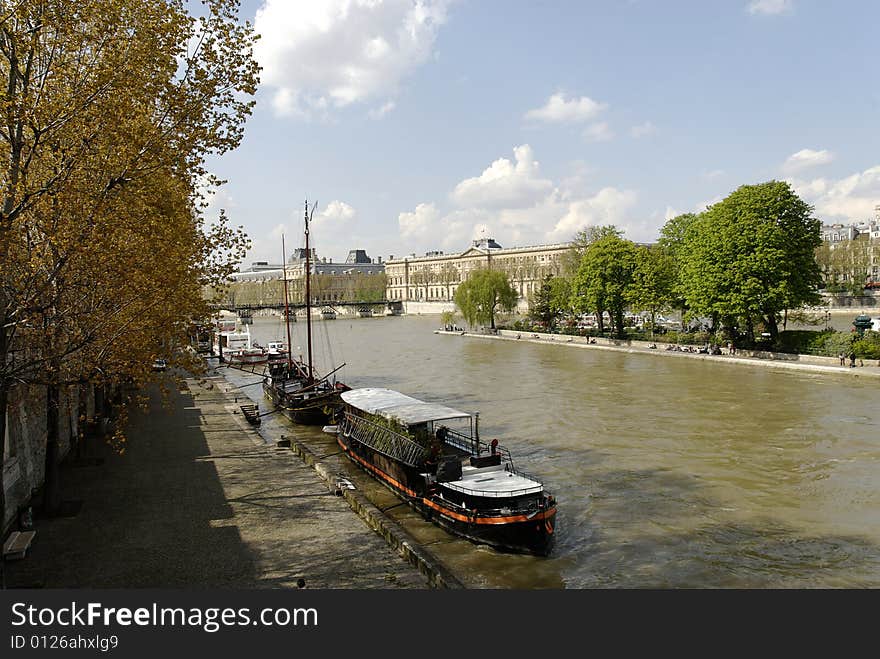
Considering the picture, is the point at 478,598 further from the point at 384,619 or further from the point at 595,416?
the point at 595,416

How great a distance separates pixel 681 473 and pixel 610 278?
47.2m

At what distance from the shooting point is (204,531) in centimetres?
1424

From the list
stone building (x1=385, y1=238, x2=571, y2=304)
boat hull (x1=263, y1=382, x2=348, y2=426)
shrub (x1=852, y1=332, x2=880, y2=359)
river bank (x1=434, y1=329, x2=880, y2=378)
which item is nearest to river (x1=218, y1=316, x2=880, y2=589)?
boat hull (x1=263, y1=382, x2=348, y2=426)

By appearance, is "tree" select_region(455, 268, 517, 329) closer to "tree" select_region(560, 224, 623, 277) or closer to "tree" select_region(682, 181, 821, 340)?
"tree" select_region(560, 224, 623, 277)

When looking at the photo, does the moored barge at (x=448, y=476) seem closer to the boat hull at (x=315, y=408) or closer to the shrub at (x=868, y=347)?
the boat hull at (x=315, y=408)

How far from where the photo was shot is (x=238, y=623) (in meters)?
6.88

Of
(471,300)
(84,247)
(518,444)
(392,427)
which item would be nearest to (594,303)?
(471,300)

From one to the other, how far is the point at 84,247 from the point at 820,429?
25.3 m

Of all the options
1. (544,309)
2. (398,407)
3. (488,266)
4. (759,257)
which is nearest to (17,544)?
(398,407)

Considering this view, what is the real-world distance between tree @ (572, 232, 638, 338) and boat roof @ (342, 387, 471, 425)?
4395 centimetres

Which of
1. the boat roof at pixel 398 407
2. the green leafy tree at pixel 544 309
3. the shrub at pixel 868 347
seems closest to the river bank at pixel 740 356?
the shrub at pixel 868 347

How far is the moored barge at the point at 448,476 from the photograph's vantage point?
14773 millimetres

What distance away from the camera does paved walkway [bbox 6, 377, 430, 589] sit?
12.0 m

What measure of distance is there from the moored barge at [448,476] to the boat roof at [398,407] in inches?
1.3
